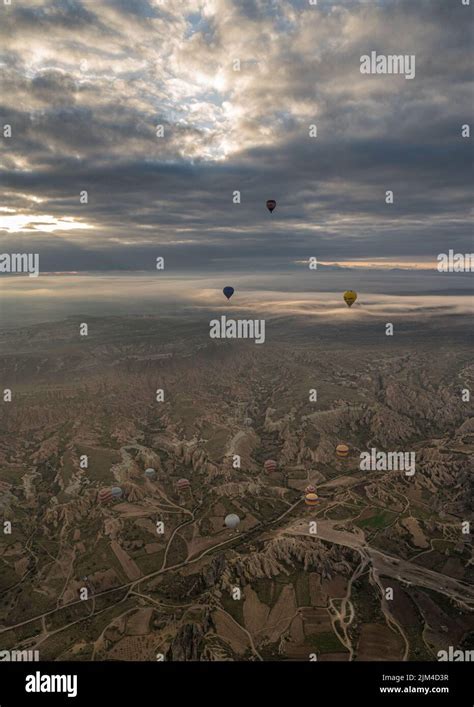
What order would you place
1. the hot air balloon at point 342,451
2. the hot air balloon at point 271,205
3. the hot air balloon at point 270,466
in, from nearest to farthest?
the hot air balloon at point 271,205, the hot air balloon at point 270,466, the hot air balloon at point 342,451

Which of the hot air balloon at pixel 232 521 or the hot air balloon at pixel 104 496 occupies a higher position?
the hot air balloon at pixel 104 496

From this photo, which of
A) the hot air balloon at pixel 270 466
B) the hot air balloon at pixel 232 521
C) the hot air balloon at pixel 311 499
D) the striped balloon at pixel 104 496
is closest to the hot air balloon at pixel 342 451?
the hot air balloon at pixel 270 466

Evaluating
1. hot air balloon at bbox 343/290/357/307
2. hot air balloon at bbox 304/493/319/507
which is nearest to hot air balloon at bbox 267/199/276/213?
hot air balloon at bbox 343/290/357/307

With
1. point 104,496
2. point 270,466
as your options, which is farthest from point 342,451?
point 104,496

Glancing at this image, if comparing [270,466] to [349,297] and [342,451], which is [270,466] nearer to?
[342,451]

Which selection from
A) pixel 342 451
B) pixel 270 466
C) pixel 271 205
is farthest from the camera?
pixel 342 451

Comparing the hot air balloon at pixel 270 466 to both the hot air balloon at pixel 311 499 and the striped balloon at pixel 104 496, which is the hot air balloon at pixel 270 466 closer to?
the hot air balloon at pixel 311 499

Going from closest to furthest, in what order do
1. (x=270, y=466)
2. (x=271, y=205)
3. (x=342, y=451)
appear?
(x=271, y=205) → (x=270, y=466) → (x=342, y=451)

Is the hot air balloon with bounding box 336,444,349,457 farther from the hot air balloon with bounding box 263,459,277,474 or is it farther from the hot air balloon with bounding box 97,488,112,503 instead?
the hot air balloon with bounding box 97,488,112,503

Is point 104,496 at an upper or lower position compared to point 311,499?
lower
